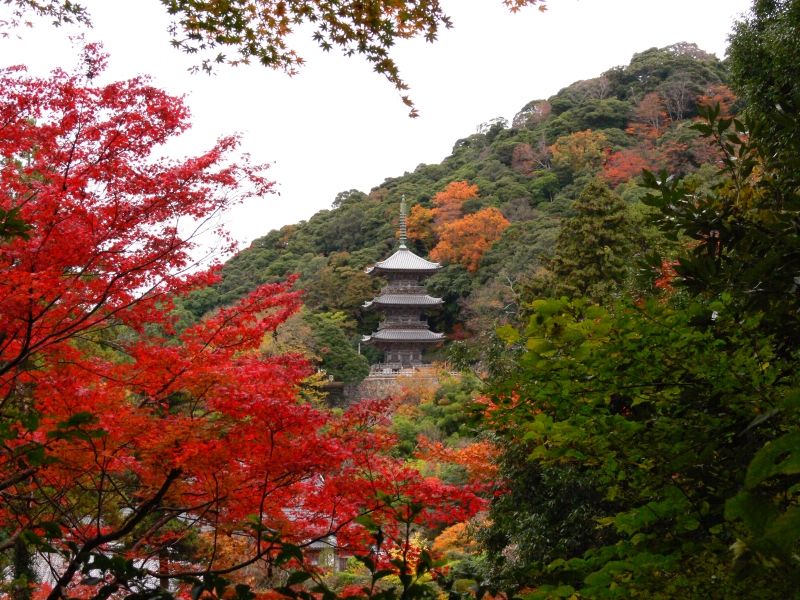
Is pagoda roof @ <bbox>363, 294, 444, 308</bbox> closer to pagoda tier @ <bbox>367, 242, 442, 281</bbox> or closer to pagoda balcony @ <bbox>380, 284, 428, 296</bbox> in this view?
pagoda balcony @ <bbox>380, 284, 428, 296</bbox>

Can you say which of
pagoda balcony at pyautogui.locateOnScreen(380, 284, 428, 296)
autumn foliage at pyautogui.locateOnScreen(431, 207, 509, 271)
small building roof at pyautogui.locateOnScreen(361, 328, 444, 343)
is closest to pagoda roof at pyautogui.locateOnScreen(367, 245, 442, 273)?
pagoda balcony at pyautogui.locateOnScreen(380, 284, 428, 296)

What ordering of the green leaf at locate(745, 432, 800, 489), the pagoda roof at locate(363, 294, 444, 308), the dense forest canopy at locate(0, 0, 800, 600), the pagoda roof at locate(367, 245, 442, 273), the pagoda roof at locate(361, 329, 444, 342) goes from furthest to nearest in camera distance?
the pagoda roof at locate(367, 245, 442, 273) < the pagoda roof at locate(363, 294, 444, 308) < the pagoda roof at locate(361, 329, 444, 342) < the dense forest canopy at locate(0, 0, 800, 600) < the green leaf at locate(745, 432, 800, 489)

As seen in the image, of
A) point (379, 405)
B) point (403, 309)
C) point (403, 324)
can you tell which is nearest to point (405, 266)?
point (403, 309)

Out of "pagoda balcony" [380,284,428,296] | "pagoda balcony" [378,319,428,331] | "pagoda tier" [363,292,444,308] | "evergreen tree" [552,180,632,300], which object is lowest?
"pagoda balcony" [378,319,428,331]

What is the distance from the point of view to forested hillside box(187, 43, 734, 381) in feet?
88.1

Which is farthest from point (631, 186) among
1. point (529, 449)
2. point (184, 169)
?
point (184, 169)

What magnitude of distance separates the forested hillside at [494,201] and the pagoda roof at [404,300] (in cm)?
124

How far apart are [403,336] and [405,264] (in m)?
3.28

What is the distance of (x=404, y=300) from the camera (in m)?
28.3

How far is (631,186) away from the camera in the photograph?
25672 mm

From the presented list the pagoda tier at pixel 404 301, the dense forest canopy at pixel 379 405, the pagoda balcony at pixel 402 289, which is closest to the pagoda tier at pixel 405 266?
the pagoda balcony at pixel 402 289

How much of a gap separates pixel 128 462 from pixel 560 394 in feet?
9.90

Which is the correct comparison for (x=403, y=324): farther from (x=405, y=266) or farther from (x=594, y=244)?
(x=594, y=244)

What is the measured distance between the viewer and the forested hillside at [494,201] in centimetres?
2686
